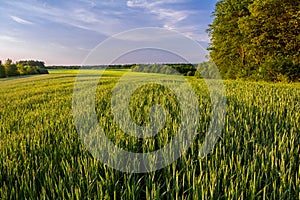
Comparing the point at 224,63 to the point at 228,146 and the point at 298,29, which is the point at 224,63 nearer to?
the point at 298,29

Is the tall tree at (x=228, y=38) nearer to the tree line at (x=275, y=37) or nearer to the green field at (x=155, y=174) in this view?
the tree line at (x=275, y=37)

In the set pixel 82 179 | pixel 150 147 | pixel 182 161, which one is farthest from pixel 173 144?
pixel 82 179

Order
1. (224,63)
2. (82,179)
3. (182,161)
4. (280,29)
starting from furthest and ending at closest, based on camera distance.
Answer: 1. (224,63)
2. (280,29)
3. (182,161)
4. (82,179)

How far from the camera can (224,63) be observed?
1480 inches

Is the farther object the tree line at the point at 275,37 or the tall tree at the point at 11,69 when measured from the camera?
the tall tree at the point at 11,69

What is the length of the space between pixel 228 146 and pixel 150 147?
2.52ft

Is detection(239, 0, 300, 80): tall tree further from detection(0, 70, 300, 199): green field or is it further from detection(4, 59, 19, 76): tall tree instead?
detection(4, 59, 19, 76): tall tree

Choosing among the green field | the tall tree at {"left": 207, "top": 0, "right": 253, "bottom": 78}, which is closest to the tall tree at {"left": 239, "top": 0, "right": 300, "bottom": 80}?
the tall tree at {"left": 207, "top": 0, "right": 253, "bottom": 78}

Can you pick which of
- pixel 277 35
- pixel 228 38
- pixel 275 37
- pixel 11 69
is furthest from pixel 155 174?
pixel 11 69

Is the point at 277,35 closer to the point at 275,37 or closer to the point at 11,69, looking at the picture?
the point at 275,37

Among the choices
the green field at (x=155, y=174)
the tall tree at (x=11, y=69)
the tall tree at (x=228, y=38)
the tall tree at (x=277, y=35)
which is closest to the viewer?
the green field at (x=155, y=174)

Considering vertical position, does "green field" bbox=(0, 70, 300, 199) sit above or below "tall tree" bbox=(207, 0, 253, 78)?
below

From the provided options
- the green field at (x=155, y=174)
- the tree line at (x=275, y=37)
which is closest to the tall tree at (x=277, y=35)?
the tree line at (x=275, y=37)

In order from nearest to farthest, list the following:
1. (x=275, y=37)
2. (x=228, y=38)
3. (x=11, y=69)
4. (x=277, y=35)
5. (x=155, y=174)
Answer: (x=155, y=174) < (x=277, y=35) < (x=275, y=37) < (x=228, y=38) < (x=11, y=69)
